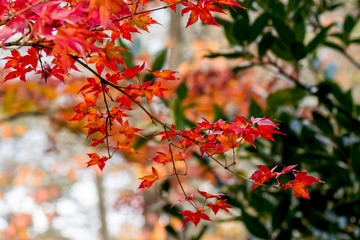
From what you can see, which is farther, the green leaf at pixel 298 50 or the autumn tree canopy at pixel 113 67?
the green leaf at pixel 298 50

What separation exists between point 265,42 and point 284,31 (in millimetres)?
74

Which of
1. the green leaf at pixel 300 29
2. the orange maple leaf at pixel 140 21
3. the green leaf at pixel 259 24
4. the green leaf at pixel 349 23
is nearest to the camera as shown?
the orange maple leaf at pixel 140 21

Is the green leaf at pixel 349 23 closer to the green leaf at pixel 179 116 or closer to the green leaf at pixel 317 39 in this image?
the green leaf at pixel 317 39

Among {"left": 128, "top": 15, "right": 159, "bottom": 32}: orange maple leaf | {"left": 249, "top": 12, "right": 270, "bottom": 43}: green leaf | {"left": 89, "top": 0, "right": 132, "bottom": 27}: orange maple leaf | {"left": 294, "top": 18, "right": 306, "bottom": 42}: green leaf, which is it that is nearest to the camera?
{"left": 89, "top": 0, "right": 132, "bottom": 27}: orange maple leaf

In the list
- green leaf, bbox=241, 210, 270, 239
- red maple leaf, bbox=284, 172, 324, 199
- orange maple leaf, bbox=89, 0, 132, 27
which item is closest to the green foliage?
green leaf, bbox=241, 210, 270, 239

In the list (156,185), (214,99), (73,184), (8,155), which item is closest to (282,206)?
(214,99)

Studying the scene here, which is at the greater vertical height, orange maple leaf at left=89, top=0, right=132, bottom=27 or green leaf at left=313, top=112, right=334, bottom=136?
orange maple leaf at left=89, top=0, right=132, bottom=27

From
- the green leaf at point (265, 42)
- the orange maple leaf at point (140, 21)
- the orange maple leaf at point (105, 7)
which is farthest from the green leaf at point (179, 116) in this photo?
the orange maple leaf at point (105, 7)

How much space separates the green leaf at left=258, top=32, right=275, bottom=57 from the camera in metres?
1.15

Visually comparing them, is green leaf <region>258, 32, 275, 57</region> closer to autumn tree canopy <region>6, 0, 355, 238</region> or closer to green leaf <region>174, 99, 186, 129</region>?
Answer: autumn tree canopy <region>6, 0, 355, 238</region>

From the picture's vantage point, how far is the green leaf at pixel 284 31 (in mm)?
1097

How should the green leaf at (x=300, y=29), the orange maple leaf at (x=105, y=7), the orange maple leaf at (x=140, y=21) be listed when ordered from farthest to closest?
the green leaf at (x=300, y=29) < the orange maple leaf at (x=140, y=21) < the orange maple leaf at (x=105, y=7)

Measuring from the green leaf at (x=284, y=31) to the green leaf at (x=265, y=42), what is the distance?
0.04 meters

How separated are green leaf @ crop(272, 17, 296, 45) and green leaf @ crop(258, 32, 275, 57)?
0.04m
